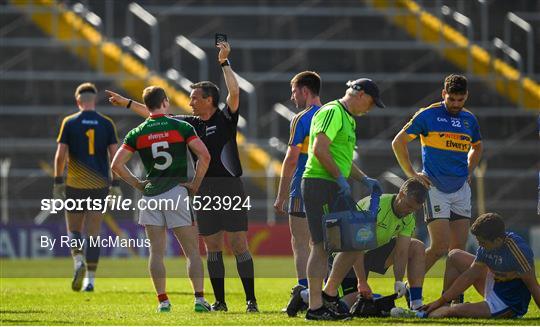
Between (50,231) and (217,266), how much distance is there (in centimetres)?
1118

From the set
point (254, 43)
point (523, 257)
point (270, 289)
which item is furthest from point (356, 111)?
point (254, 43)

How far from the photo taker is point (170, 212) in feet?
36.7

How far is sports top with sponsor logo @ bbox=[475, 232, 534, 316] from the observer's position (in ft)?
34.2

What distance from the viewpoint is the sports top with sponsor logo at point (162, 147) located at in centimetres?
1108

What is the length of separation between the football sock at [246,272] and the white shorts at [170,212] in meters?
0.82

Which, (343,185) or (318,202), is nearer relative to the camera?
(343,185)

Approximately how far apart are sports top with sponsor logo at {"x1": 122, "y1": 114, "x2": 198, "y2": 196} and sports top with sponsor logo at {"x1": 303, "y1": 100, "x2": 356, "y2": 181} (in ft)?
4.32

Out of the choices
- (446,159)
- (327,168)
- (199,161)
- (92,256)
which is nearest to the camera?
(327,168)

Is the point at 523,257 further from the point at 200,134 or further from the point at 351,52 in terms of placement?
the point at 351,52

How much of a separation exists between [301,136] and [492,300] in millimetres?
2116

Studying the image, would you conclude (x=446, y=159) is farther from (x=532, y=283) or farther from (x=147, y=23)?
(x=147, y=23)

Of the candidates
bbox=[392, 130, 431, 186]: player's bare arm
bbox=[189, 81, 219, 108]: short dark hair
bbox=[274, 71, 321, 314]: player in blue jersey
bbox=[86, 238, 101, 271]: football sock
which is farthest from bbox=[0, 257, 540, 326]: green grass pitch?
bbox=[189, 81, 219, 108]: short dark hair

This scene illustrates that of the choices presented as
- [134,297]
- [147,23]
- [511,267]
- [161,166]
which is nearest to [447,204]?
[511,267]

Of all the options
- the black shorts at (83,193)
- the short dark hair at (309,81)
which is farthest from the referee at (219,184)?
the black shorts at (83,193)
